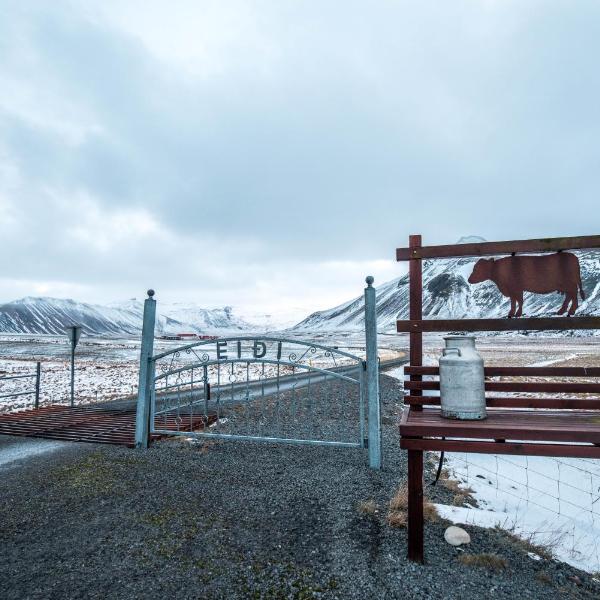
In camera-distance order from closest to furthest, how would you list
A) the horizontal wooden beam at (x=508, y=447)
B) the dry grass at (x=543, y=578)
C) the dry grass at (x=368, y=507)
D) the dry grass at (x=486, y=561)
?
the horizontal wooden beam at (x=508, y=447) < the dry grass at (x=543, y=578) < the dry grass at (x=486, y=561) < the dry grass at (x=368, y=507)

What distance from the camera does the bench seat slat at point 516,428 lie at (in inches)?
125

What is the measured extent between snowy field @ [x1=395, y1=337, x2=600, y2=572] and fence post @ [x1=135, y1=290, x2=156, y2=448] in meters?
5.17

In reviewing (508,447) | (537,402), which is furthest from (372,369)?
(508,447)

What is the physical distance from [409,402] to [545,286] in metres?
1.79

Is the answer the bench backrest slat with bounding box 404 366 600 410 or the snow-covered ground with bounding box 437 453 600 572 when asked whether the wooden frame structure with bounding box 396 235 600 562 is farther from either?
the snow-covered ground with bounding box 437 453 600 572

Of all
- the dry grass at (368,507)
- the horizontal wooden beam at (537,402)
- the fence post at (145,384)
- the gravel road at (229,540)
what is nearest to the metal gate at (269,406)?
the fence post at (145,384)

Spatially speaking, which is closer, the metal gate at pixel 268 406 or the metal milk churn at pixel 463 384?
the metal milk churn at pixel 463 384

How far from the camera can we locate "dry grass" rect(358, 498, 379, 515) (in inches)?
187

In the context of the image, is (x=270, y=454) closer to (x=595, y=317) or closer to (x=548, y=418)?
(x=548, y=418)

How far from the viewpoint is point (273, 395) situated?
1498cm

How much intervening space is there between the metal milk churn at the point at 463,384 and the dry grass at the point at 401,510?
1.41 meters

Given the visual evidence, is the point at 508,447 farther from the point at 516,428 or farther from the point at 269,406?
the point at 269,406

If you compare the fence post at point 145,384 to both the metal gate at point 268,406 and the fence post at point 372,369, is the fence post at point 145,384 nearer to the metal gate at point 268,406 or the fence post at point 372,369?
the metal gate at point 268,406

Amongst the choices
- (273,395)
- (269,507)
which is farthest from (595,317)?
(273,395)
